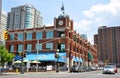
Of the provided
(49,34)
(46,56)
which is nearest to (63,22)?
(49,34)

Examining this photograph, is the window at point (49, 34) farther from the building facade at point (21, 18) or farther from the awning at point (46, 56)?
the building facade at point (21, 18)

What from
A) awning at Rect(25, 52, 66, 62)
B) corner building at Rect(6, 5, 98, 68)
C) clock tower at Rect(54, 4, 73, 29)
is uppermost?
clock tower at Rect(54, 4, 73, 29)

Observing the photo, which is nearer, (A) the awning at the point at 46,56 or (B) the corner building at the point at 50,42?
(A) the awning at the point at 46,56

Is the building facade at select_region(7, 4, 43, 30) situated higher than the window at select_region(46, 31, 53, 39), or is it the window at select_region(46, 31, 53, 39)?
the building facade at select_region(7, 4, 43, 30)

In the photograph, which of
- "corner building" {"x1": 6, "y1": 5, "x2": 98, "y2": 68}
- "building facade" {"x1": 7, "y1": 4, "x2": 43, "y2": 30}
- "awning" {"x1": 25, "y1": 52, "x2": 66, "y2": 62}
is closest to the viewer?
"awning" {"x1": 25, "y1": 52, "x2": 66, "y2": 62}

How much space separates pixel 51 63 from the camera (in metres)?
74.8

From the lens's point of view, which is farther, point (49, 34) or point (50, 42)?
point (49, 34)

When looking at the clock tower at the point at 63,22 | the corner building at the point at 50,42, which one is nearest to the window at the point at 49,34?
the corner building at the point at 50,42

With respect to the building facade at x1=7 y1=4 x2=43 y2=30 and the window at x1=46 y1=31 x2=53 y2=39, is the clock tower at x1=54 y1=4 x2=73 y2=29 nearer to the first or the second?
the window at x1=46 y1=31 x2=53 y2=39

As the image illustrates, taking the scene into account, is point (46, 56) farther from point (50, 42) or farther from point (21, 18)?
point (21, 18)

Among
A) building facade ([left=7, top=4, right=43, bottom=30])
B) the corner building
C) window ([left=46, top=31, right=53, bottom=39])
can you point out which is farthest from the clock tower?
building facade ([left=7, top=4, right=43, bottom=30])

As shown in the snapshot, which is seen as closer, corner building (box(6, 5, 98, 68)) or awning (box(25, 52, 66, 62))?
awning (box(25, 52, 66, 62))

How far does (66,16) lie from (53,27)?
481 cm

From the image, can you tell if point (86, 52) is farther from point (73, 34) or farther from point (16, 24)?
point (16, 24)
